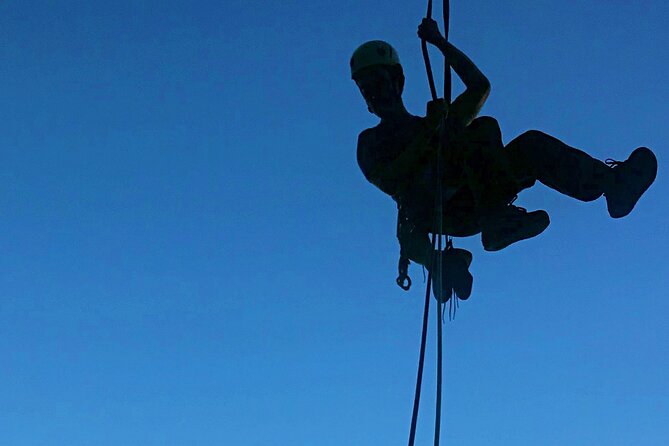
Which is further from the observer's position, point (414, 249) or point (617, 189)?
point (414, 249)

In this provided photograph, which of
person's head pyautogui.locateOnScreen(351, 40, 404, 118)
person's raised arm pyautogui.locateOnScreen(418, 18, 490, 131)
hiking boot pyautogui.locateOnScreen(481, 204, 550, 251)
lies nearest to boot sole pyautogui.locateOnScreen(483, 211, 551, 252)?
hiking boot pyautogui.locateOnScreen(481, 204, 550, 251)

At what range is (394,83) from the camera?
6.56 m

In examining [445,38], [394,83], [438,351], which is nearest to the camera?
[438,351]

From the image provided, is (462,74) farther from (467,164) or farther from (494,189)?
(494,189)

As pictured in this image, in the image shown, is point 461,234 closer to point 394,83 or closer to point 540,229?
point 540,229

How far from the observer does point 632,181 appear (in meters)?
6.14

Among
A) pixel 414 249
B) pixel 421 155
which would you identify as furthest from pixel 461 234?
pixel 421 155

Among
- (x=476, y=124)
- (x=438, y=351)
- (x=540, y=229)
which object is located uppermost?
(x=476, y=124)

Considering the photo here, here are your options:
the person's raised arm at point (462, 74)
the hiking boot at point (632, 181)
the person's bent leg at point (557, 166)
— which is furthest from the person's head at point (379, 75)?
the hiking boot at point (632, 181)

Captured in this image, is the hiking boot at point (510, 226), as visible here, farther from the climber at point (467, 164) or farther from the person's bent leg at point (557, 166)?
the person's bent leg at point (557, 166)

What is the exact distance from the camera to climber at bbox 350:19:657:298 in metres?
6.14

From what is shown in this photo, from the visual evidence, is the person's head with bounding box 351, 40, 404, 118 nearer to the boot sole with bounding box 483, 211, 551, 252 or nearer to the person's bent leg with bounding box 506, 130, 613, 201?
the person's bent leg with bounding box 506, 130, 613, 201

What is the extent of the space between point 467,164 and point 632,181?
964 millimetres

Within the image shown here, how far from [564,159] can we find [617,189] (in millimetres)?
365
